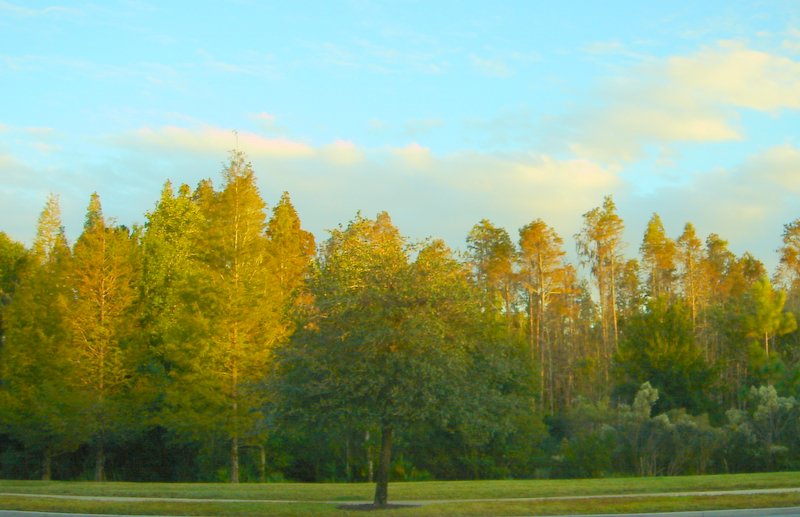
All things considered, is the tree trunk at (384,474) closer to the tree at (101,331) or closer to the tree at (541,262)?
the tree at (101,331)

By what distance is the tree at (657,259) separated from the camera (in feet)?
222

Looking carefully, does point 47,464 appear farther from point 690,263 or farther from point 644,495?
point 690,263

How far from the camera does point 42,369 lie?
37688 mm

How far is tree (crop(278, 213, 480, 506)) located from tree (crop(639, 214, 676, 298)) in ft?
174

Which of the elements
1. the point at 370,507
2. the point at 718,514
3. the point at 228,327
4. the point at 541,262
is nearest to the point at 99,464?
the point at 228,327

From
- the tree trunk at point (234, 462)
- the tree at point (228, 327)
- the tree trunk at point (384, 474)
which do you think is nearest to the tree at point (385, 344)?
the tree trunk at point (384, 474)

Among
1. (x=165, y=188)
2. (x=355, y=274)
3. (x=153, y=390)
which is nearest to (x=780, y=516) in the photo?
(x=355, y=274)

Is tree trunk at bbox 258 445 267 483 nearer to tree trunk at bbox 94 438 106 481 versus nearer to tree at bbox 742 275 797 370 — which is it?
tree trunk at bbox 94 438 106 481

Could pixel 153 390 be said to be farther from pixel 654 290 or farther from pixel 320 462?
pixel 654 290

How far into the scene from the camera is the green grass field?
55.3 ft

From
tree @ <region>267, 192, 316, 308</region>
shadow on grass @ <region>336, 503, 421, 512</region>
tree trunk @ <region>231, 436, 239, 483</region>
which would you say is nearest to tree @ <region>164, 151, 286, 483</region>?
tree trunk @ <region>231, 436, 239, 483</region>

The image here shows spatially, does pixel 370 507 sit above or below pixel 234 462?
above

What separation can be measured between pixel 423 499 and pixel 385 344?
4.84 meters

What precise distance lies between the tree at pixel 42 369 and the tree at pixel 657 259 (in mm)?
46871
